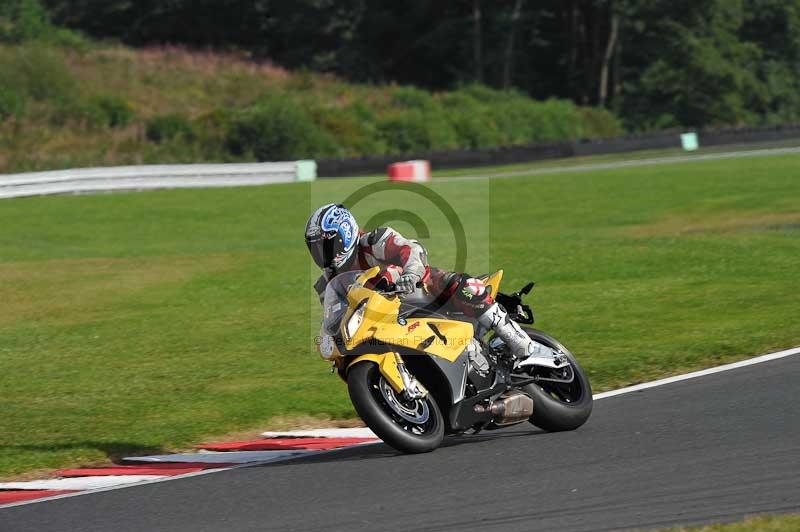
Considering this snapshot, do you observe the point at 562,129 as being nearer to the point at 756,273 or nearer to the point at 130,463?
the point at 756,273

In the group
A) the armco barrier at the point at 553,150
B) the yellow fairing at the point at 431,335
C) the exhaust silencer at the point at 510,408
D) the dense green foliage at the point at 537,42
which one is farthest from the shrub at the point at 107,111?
the exhaust silencer at the point at 510,408

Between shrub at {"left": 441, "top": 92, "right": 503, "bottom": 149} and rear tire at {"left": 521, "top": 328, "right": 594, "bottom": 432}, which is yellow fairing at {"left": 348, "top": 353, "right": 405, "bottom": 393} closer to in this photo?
rear tire at {"left": 521, "top": 328, "right": 594, "bottom": 432}

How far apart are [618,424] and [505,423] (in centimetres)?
84

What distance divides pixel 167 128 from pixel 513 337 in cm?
3658

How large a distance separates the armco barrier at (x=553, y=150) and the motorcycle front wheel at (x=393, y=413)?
27.0 metres

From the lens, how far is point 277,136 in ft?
137

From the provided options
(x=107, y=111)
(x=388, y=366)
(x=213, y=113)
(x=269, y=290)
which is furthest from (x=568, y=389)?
(x=107, y=111)

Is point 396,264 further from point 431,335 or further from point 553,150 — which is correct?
point 553,150

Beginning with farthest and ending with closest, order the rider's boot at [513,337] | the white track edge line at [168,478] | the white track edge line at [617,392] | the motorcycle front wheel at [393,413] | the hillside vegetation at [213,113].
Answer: the hillside vegetation at [213,113], the rider's boot at [513,337], the white track edge line at [617,392], the white track edge line at [168,478], the motorcycle front wheel at [393,413]

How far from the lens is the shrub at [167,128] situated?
42875 millimetres

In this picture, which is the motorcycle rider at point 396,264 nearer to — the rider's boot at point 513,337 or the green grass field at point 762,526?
the rider's boot at point 513,337

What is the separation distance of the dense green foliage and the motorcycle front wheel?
1967 inches

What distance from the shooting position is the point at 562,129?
51875mm

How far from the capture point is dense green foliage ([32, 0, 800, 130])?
56.0 m
